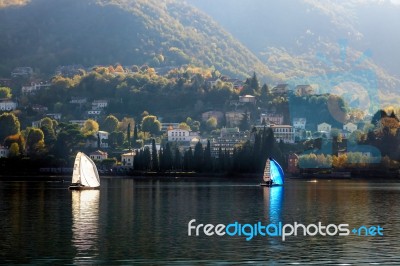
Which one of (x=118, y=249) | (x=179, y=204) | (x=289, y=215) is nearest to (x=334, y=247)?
(x=118, y=249)

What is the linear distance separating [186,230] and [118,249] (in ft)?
27.5

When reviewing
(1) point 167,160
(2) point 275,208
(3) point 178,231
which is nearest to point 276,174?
(2) point 275,208

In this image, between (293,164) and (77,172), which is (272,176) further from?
(293,164)

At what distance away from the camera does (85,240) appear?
45312mm

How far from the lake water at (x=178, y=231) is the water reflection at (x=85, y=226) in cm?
5

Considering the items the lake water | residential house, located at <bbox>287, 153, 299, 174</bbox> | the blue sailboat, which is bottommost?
the lake water

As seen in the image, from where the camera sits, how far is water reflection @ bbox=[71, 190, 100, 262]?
41.9 meters

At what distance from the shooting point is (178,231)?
1957 inches

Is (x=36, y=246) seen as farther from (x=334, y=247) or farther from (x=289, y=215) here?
(x=289, y=215)

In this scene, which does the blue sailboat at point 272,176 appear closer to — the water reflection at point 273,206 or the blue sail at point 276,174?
the blue sail at point 276,174

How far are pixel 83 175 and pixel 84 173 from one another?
335 millimetres

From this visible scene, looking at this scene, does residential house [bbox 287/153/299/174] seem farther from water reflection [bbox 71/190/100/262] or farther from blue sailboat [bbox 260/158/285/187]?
water reflection [bbox 71/190/100/262]

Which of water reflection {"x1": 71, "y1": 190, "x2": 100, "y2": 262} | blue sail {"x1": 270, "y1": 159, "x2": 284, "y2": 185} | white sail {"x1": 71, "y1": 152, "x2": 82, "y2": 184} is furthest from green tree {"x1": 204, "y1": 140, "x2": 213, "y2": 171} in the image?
water reflection {"x1": 71, "y1": 190, "x2": 100, "y2": 262}

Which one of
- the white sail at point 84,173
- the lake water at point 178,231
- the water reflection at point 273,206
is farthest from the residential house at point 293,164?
the lake water at point 178,231
